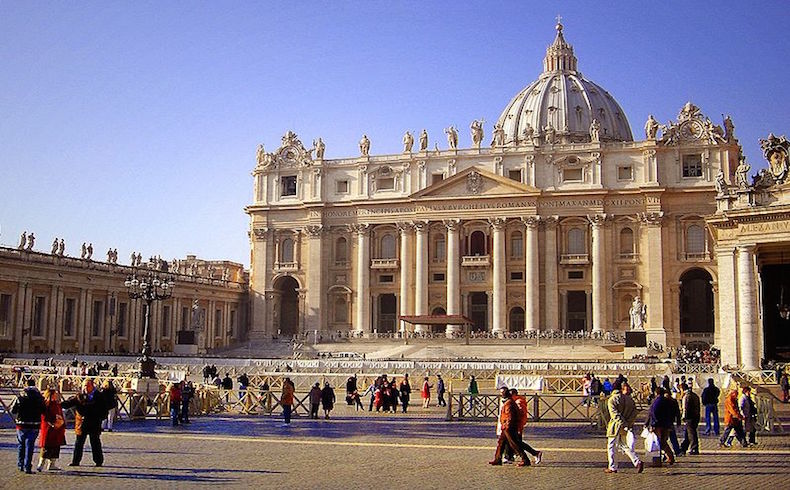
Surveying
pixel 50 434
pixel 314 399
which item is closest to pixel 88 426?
pixel 50 434

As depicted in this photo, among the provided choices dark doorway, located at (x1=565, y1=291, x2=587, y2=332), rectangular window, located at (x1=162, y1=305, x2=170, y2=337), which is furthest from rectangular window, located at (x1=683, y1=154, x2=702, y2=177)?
rectangular window, located at (x1=162, y1=305, x2=170, y2=337)

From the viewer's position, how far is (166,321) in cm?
6875

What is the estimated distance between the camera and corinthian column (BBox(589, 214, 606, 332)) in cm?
6875

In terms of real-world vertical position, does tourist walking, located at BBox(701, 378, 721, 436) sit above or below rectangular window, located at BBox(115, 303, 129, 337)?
below

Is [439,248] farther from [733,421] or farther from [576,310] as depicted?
[733,421]

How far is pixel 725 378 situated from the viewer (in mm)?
31312

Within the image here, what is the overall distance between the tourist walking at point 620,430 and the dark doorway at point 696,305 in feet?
195

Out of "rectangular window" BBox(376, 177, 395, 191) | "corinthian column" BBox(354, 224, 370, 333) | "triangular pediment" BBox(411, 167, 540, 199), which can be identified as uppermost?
"rectangular window" BBox(376, 177, 395, 191)

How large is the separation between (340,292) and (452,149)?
15155 mm

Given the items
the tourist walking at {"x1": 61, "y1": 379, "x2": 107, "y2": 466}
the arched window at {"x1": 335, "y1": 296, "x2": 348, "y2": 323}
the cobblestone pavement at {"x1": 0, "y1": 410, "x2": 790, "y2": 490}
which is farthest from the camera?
the arched window at {"x1": 335, "y1": 296, "x2": 348, "y2": 323}

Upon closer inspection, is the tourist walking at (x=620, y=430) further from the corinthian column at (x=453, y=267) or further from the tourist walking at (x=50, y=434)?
the corinthian column at (x=453, y=267)

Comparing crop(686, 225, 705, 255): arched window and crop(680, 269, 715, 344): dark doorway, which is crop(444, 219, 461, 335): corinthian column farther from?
crop(680, 269, 715, 344): dark doorway

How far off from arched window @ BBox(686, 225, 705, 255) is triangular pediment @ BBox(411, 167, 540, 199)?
1176 centimetres

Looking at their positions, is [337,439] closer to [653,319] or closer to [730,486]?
[730,486]
